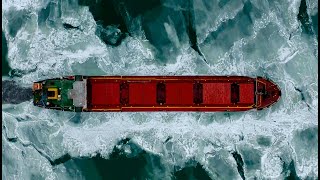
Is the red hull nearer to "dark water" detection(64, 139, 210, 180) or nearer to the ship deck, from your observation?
the ship deck

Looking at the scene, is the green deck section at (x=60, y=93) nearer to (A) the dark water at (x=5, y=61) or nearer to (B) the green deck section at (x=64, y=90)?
(B) the green deck section at (x=64, y=90)

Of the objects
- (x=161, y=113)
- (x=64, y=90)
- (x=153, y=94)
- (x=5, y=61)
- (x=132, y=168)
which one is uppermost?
(x=5, y=61)

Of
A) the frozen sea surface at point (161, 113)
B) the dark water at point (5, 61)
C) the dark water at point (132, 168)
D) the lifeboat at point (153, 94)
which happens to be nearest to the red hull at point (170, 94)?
the lifeboat at point (153, 94)

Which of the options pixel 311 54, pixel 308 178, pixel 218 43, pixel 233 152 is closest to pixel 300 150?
pixel 308 178

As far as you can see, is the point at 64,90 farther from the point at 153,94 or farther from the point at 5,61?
the point at 153,94

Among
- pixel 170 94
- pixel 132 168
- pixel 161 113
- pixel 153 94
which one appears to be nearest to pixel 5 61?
pixel 153 94

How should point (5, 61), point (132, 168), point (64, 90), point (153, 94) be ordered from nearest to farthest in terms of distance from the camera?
point (64, 90) → point (153, 94) → point (132, 168) → point (5, 61)

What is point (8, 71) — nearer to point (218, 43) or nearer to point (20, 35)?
point (20, 35)
